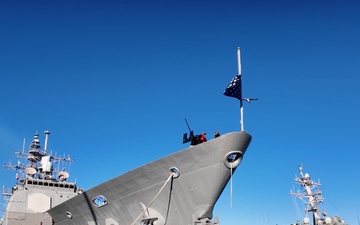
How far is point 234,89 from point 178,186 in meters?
3.96

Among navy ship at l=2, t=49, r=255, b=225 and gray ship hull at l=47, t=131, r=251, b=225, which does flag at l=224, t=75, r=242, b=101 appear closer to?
navy ship at l=2, t=49, r=255, b=225

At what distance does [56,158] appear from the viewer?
2578cm

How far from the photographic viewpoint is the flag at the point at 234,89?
12.3m

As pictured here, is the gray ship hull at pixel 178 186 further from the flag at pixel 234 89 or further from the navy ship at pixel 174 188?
the flag at pixel 234 89

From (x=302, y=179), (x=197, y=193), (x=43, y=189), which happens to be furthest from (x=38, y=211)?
(x=302, y=179)

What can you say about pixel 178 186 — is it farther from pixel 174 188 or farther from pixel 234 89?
pixel 234 89

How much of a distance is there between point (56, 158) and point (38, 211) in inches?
248

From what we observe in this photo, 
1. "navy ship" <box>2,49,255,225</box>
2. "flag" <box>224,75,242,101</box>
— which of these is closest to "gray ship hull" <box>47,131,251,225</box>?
"navy ship" <box>2,49,255,225</box>

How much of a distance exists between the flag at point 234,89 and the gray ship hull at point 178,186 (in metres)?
1.37

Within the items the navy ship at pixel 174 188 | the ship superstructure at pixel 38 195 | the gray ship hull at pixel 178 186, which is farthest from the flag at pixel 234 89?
Result: the ship superstructure at pixel 38 195

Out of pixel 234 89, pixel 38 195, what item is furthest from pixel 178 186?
pixel 38 195

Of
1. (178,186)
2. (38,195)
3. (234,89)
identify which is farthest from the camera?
(38,195)

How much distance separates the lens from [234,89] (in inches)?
487

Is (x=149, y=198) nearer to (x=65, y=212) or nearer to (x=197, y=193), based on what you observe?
(x=197, y=193)
